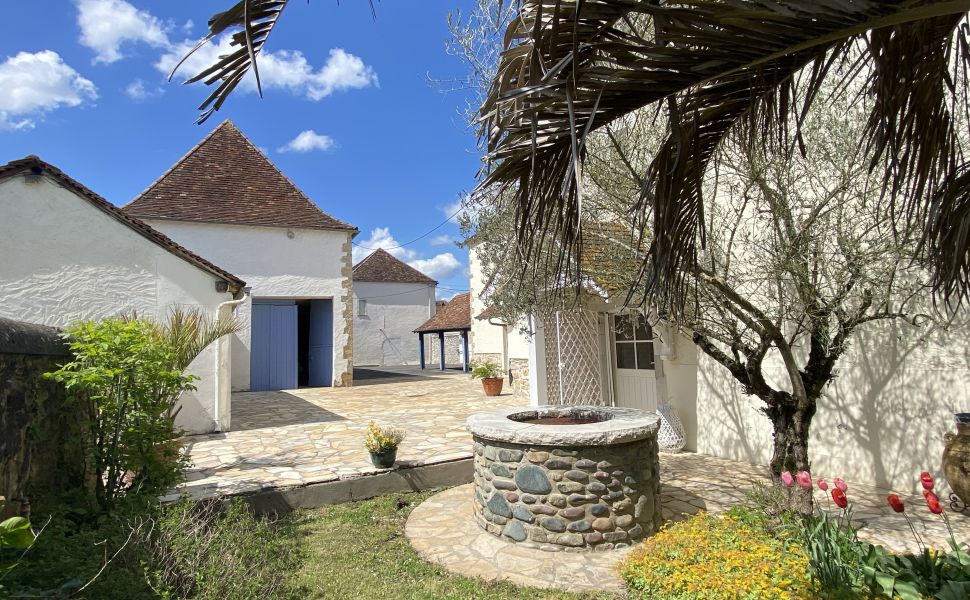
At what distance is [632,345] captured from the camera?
29.8ft

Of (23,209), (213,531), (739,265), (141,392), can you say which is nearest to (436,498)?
(213,531)

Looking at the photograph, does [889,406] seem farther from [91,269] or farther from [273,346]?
[273,346]

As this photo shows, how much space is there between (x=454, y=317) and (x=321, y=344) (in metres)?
9.83

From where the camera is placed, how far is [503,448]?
4867mm

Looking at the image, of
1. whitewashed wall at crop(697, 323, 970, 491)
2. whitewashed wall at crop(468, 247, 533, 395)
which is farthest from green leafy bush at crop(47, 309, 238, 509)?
whitewashed wall at crop(468, 247, 533, 395)

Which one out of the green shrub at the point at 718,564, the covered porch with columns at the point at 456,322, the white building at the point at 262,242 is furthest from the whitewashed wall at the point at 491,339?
the green shrub at the point at 718,564

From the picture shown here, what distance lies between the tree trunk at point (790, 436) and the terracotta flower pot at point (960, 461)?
5.75 ft

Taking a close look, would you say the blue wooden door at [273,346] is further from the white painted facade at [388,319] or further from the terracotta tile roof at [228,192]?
the white painted facade at [388,319]

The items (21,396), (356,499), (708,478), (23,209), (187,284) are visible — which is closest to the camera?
(21,396)

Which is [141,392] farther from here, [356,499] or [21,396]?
[356,499]

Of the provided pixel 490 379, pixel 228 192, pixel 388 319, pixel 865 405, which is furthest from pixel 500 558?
pixel 388 319

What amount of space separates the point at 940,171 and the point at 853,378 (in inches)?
156

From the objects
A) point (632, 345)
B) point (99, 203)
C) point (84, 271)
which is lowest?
→ point (632, 345)

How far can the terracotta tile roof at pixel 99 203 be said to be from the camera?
7781 mm
